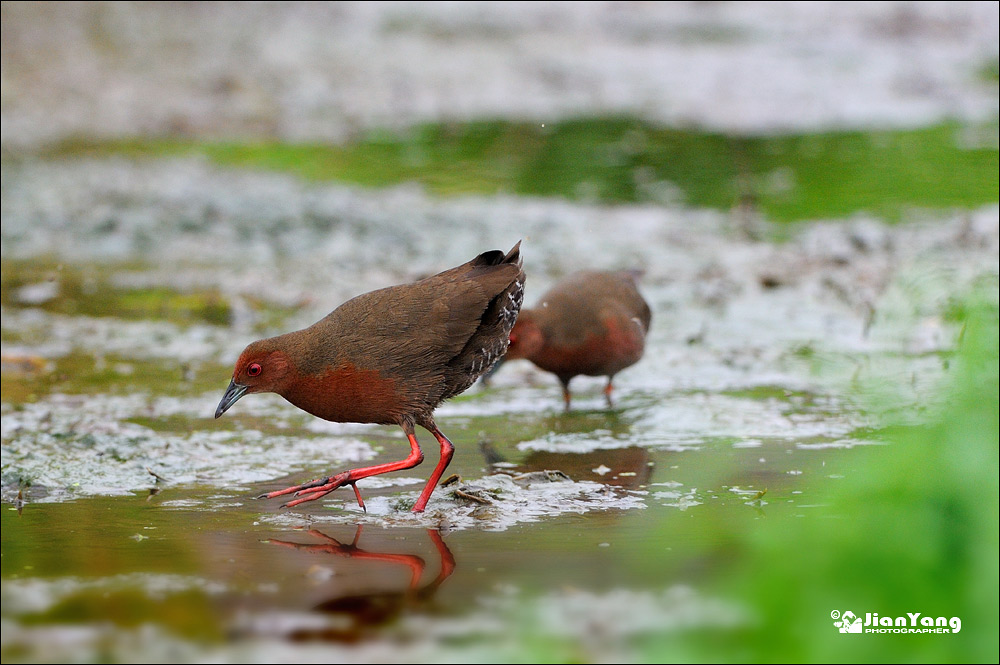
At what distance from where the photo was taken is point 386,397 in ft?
17.0

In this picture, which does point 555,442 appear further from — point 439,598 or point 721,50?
point 721,50

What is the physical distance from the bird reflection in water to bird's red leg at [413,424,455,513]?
0.36 m

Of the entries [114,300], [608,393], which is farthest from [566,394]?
[114,300]

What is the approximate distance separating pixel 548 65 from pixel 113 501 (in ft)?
50.2

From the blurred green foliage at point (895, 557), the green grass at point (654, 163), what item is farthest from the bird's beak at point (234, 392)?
the green grass at point (654, 163)

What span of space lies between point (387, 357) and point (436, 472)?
49 centimetres

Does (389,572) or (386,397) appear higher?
(386,397)

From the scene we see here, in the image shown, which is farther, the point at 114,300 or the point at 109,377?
the point at 114,300

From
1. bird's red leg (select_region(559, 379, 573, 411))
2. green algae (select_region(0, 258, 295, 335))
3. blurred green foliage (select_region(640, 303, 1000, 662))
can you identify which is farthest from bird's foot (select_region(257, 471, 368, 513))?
green algae (select_region(0, 258, 295, 335))

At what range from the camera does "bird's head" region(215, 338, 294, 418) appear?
512 cm

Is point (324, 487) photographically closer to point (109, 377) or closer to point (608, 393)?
point (608, 393)

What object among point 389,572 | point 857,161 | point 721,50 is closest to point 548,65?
point 721,50

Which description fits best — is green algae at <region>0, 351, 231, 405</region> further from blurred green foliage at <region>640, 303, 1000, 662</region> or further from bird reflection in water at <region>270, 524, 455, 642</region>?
blurred green foliage at <region>640, 303, 1000, 662</region>

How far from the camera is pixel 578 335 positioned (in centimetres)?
662
